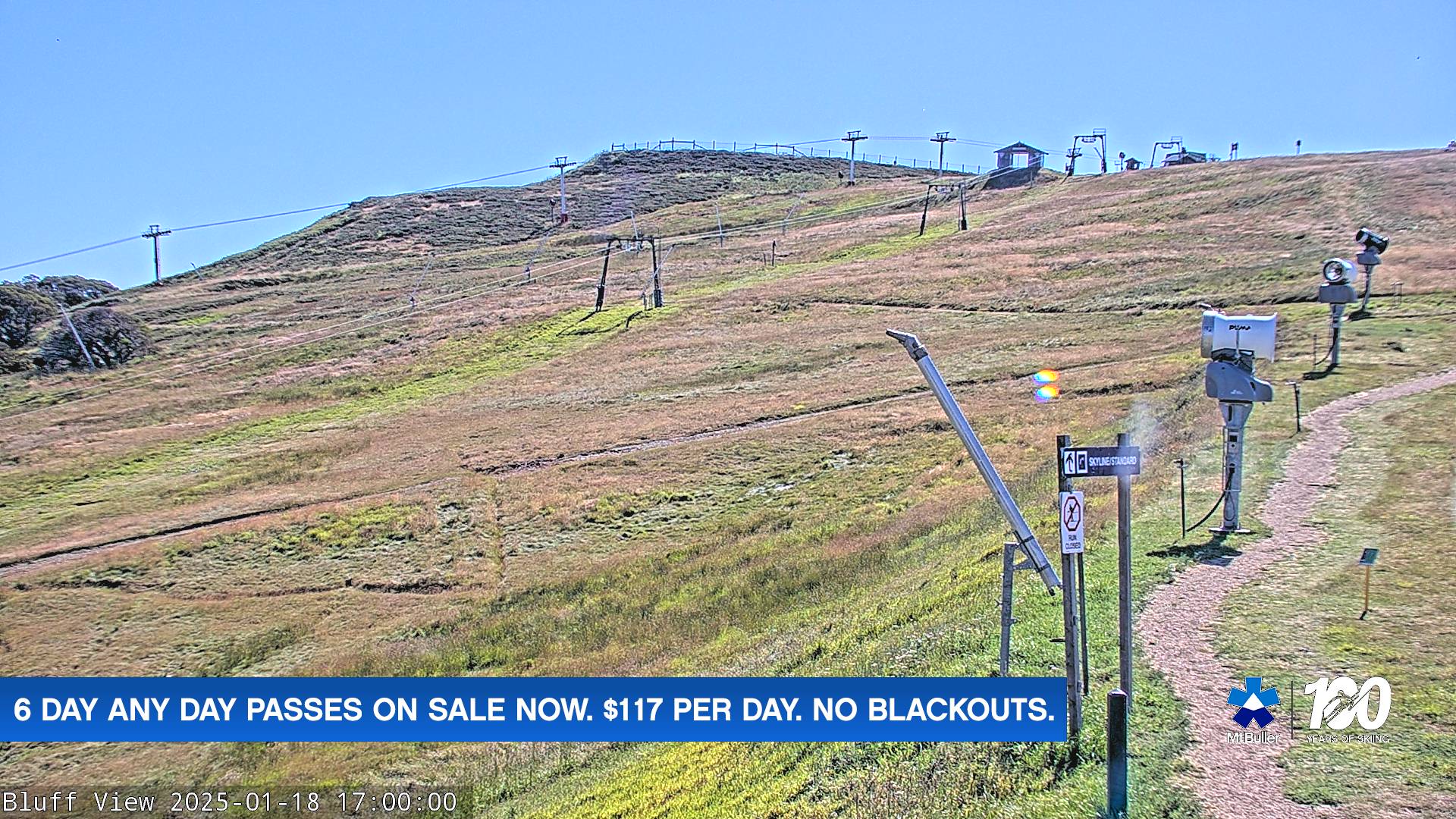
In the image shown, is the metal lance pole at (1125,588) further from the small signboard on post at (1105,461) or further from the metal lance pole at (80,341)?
the metal lance pole at (80,341)

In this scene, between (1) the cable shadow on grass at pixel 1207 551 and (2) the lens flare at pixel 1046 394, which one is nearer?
(1) the cable shadow on grass at pixel 1207 551

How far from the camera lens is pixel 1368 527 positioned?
51.6 feet

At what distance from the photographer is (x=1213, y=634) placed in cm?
1238

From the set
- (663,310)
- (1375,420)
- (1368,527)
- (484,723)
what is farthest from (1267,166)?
(484,723)

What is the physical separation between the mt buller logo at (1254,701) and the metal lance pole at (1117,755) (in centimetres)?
192

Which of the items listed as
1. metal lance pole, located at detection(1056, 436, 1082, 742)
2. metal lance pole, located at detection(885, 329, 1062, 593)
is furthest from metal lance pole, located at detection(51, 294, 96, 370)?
metal lance pole, located at detection(1056, 436, 1082, 742)

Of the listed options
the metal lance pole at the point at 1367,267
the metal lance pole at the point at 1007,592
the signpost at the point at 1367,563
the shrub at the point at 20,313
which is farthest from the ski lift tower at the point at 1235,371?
the shrub at the point at 20,313

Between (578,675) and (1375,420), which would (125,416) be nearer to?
(578,675)

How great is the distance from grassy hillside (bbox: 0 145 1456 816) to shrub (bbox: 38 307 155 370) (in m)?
2.75

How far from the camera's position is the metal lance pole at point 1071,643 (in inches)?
398

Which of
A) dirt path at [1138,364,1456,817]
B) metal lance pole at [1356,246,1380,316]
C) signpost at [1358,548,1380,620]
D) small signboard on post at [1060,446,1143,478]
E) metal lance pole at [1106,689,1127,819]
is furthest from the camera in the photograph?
metal lance pole at [1356,246,1380,316]

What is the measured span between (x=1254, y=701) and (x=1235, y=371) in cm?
758

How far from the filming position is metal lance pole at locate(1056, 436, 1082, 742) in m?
10.1

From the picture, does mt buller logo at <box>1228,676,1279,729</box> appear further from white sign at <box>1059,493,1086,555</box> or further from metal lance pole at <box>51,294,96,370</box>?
metal lance pole at <box>51,294,96,370</box>
